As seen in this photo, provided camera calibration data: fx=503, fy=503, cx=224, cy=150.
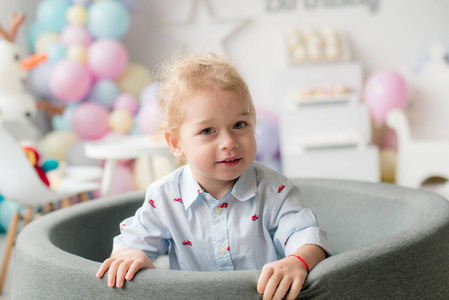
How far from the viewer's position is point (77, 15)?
3.58 m

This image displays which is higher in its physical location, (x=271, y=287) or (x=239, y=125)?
(x=239, y=125)

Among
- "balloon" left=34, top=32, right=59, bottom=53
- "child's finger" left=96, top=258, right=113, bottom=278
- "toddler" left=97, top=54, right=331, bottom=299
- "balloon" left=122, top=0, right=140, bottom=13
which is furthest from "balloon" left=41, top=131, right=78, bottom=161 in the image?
"child's finger" left=96, top=258, right=113, bottom=278

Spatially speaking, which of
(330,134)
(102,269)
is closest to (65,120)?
(330,134)

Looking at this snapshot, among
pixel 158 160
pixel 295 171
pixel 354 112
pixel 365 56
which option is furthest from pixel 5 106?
pixel 365 56

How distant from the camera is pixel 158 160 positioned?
11.0ft

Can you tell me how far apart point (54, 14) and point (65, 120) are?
0.76 meters

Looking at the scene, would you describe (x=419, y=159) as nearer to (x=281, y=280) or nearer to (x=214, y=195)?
(x=214, y=195)

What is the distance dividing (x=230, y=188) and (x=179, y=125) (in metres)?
0.20

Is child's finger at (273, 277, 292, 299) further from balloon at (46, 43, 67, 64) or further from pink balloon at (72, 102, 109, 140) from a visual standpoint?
balloon at (46, 43, 67, 64)

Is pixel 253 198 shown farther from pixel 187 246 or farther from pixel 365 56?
pixel 365 56

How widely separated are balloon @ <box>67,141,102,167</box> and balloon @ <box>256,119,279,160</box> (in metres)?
1.18

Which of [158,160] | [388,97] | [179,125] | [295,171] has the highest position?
[179,125]

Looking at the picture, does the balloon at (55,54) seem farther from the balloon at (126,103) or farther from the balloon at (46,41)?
the balloon at (126,103)

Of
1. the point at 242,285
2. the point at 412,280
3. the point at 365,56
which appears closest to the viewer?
the point at 242,285
